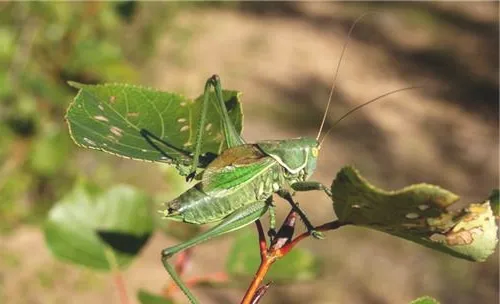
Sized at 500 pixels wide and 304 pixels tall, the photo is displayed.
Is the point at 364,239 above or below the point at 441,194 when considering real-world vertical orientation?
below

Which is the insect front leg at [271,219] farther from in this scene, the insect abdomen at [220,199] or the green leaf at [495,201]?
the green leaf at [495,201]

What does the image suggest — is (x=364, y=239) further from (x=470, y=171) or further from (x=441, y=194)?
(x=441, y=194)

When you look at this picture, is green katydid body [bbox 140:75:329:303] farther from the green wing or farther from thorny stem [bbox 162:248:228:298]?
thorny stem [bbox 162:248:228:298]

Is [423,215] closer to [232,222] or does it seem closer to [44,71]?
[232,222]

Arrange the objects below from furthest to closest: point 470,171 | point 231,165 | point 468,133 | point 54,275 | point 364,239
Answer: point 468,133 → point 470,171 → point 364,239 → point 54,275 → point 231,165

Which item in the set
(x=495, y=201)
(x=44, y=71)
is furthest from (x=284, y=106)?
(x=495, y=201)

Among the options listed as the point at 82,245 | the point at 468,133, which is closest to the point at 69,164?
the point at 82,245
